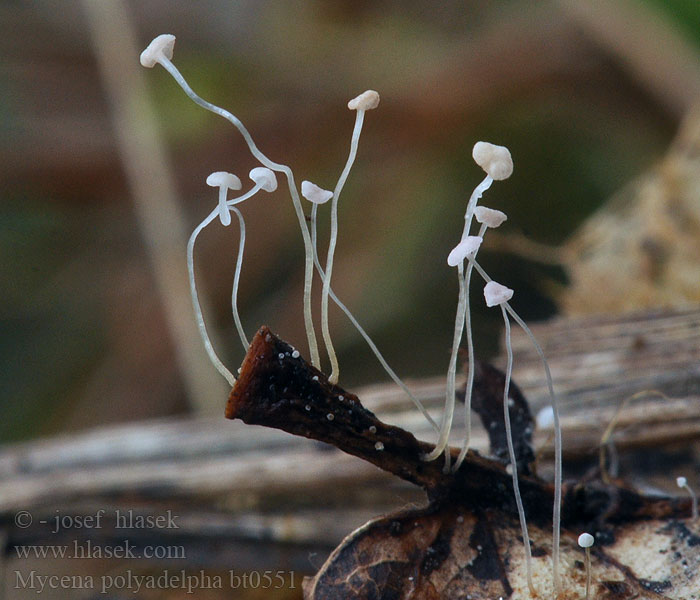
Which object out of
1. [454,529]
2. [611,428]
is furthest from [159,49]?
[611,428]

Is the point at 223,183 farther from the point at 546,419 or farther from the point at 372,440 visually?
the point at 546,419

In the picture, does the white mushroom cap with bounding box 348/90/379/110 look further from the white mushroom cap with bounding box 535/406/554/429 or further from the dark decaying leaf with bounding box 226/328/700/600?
the white mushroom cap with bounding box 535/406/554/429

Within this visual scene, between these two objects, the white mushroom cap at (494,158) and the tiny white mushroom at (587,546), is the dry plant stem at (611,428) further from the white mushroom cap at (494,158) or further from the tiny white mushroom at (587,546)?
the white mushroom cap at (494,158)

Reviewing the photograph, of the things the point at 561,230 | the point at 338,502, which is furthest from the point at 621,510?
the point at 561,230

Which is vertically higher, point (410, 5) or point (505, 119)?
point (410, 5)

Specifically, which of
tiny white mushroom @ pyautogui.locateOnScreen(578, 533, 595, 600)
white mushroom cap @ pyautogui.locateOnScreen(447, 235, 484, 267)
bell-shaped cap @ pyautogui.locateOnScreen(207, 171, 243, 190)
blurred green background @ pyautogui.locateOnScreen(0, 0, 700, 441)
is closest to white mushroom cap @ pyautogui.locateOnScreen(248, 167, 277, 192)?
bell-shaped cap @ pyautogui.locateOnScreen(207, 171, 243, 190)

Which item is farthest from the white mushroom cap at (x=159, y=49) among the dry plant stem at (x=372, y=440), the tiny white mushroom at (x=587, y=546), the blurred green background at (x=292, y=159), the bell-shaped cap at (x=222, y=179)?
the blurred green background at (x=292, y=159)

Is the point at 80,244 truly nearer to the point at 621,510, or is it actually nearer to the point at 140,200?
the point at 140,200
